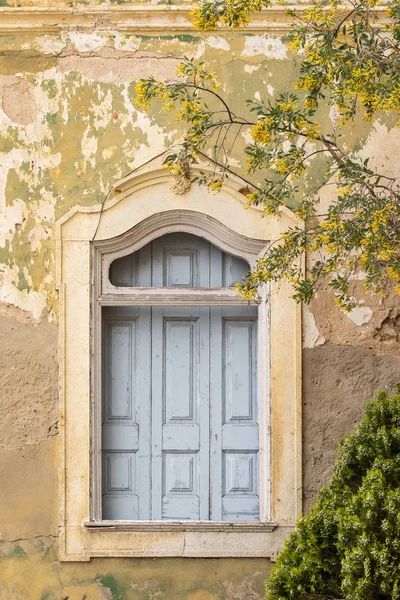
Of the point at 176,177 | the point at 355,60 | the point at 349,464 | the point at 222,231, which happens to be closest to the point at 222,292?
the point at 222,231

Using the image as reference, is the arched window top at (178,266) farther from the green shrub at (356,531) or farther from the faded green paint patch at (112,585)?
the faded green paint patch at (112,585)

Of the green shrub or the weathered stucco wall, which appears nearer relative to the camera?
the green shrub

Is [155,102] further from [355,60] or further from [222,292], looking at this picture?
[355,60]

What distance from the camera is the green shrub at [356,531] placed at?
4.21m

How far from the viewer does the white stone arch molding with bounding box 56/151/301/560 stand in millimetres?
5859

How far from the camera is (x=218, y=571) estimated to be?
5.87m

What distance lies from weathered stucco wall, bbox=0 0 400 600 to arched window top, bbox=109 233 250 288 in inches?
20.6

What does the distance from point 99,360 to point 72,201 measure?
115 cm

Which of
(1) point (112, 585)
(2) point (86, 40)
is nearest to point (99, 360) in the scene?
(1) point (112, 585)

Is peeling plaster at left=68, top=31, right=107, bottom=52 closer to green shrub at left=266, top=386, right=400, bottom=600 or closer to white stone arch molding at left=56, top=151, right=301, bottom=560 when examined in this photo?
white stone arch molding at left=56, top=151, right=301, bottom=560

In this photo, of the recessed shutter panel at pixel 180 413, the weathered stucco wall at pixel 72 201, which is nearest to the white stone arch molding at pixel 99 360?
the weathered stucco wall at pixel 72 201

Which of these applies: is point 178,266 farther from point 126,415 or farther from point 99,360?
point 126,415

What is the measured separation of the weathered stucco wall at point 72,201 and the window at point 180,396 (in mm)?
460

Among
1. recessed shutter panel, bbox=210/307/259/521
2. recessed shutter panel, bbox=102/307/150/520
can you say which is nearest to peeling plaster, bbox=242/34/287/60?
recessed shutter panel, bbox=210/307/259/521
